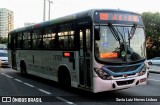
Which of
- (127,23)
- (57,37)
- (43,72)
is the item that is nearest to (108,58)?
(127,23)

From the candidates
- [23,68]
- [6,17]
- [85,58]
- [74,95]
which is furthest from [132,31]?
[6,17]

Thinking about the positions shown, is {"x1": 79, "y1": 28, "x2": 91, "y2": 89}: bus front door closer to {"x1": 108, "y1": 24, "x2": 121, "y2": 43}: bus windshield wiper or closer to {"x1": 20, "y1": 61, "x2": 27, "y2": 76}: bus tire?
{"x1": 108, "y1": 24, "x2": 121, "y2": 43}: bus windshield wiper

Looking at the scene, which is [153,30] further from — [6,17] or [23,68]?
[23,68]

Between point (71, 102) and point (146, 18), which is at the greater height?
point (146, 18)

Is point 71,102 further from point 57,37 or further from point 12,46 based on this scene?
Answer: point 12,46

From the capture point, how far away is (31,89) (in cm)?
1309

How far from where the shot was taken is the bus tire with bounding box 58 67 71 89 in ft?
40.7

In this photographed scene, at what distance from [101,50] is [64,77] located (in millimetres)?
2920

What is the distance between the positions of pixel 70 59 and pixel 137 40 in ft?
8.27

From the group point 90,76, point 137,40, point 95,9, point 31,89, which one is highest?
point 95,9

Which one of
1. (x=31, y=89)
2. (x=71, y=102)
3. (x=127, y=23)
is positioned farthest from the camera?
(x=31, y=89)

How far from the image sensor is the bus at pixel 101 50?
10297mm

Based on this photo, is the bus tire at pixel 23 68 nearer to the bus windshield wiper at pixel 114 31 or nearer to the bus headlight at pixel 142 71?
the bus headlight at pixel 142 71

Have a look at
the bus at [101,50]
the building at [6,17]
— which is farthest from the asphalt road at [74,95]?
the building at [6,17]
